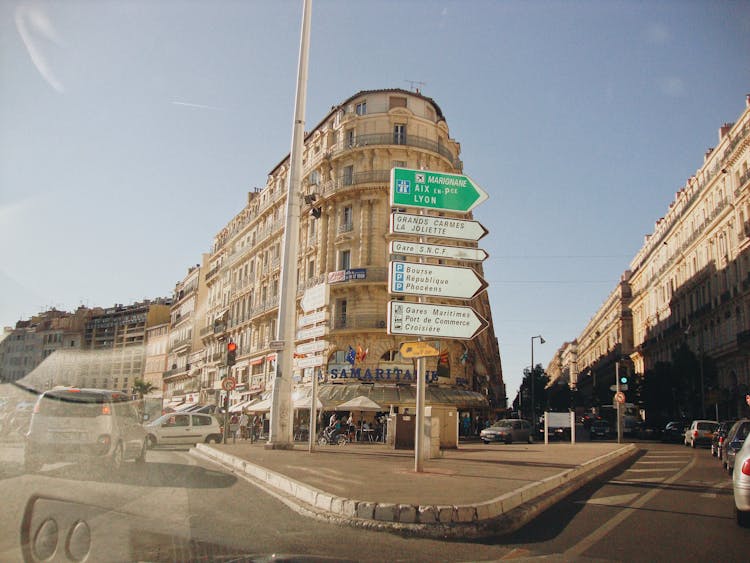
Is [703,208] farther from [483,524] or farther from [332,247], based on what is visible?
[483,524]

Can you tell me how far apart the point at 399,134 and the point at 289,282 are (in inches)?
907

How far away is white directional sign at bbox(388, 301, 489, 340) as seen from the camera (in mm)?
11486

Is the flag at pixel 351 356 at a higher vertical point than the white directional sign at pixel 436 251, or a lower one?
lower

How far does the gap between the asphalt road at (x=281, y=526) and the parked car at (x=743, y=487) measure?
0.22 m

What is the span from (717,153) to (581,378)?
91967 mm

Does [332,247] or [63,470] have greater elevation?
[332,247]

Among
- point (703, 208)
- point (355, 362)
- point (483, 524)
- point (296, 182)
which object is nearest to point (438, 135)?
point (355, 362)

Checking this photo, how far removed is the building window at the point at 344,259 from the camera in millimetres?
40719

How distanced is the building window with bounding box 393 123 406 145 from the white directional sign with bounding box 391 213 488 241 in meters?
29.4

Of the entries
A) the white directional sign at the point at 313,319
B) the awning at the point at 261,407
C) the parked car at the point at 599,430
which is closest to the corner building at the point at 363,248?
the awning at the point at 261,407

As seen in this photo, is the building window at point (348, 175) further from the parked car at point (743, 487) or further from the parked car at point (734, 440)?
the parked car at point (743, 487)

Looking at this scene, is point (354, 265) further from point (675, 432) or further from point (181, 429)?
point (675, 432)

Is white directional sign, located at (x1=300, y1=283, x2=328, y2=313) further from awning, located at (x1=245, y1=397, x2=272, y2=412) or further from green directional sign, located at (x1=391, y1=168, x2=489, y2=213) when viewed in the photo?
awning, located at (x1=245, y1=397, x2=272, y2=412)

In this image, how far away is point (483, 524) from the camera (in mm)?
6883
